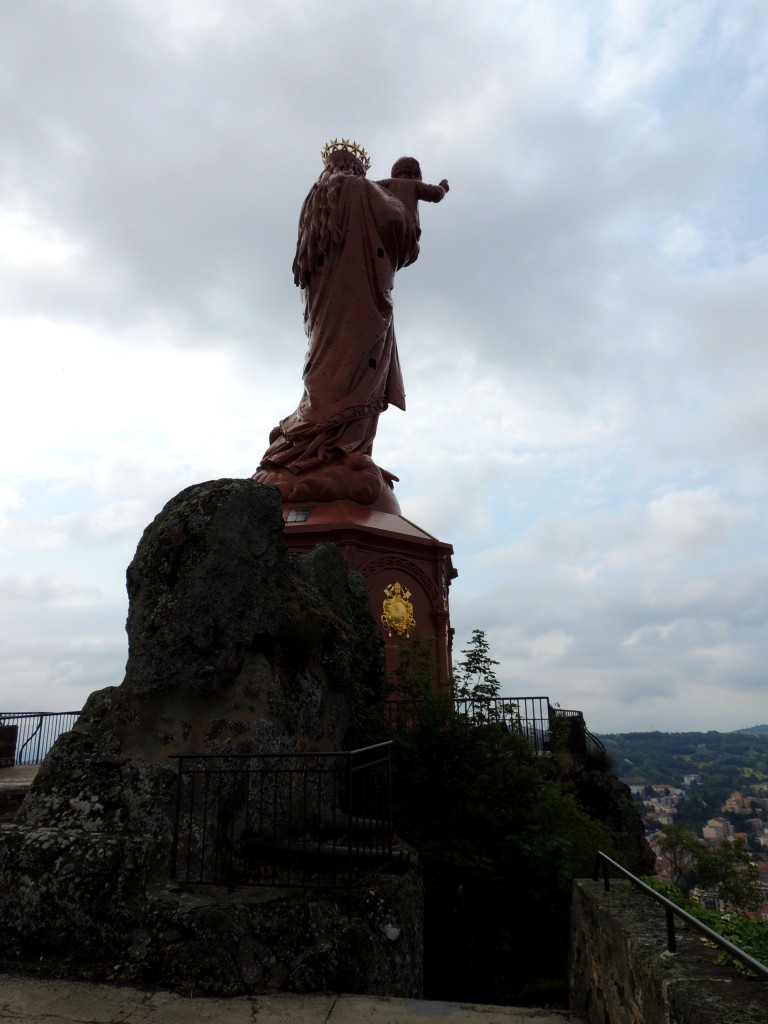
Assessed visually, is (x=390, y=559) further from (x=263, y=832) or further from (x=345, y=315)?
(x=263, y=832)

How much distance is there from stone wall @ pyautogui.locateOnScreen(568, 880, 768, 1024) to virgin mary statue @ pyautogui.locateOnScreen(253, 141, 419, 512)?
40.6ft

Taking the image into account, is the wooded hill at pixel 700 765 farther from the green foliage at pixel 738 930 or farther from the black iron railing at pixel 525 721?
the green foliage at pixel 738 930

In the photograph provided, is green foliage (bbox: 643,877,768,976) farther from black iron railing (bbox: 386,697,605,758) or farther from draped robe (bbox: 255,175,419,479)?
draped robe (bbox: 255,175,419,479)

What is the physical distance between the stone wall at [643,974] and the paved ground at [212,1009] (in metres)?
0.45

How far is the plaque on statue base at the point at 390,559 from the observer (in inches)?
575

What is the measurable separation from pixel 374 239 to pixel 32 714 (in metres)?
13.3

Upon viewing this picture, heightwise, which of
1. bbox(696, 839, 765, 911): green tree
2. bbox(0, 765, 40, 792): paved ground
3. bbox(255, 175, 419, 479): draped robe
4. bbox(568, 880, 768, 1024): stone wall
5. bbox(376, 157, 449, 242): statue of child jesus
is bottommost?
bbox(696, 839, 765, 911): green tree

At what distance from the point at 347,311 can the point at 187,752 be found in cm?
1478

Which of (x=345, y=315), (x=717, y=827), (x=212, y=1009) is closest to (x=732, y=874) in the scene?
(x=345, y=315)

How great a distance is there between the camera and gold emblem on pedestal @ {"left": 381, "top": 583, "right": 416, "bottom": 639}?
14.7 metres

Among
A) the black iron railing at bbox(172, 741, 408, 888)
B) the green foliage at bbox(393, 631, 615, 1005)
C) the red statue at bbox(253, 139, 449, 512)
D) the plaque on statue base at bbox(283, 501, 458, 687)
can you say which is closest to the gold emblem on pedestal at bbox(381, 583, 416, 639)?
the plaque on statue base at bbox(283, 501, 458, 687)

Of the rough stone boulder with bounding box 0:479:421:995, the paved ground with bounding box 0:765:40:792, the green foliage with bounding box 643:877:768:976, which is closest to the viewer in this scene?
the green foliage with bounding box 643:877:768:976

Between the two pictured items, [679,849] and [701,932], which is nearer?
[701,932]

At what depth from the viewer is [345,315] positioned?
727 inches
